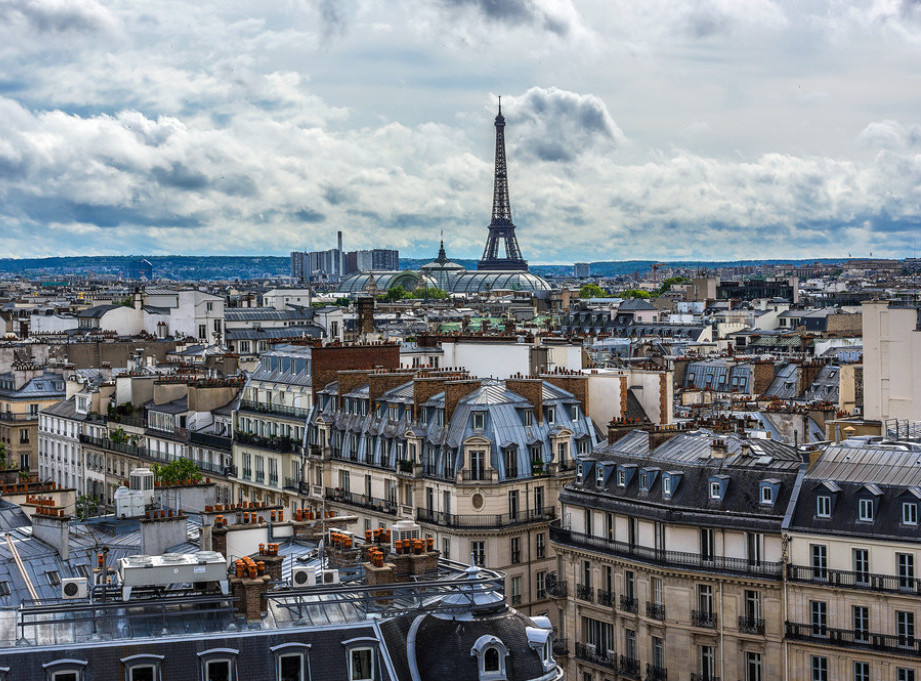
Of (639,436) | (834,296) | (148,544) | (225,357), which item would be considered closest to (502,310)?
(834,296)

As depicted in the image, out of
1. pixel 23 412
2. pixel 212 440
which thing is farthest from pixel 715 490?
pixel 23 412

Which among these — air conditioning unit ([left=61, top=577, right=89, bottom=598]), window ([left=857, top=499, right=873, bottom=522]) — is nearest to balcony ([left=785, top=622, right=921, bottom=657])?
window ([left=857, top=499, right=873, bottom=522])

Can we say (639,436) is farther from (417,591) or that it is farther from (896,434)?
(417,591)

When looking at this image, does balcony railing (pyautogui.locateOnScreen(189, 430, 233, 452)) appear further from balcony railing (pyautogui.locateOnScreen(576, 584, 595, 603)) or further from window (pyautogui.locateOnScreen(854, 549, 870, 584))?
window (pyautogui.locateOnScreen(854, 549, 870, 584))

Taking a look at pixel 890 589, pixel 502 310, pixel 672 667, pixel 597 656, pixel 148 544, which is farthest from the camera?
pixel 502 310

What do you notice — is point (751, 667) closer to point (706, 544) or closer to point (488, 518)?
point (706, 544)

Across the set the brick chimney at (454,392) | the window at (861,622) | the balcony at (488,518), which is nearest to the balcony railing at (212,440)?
the brick chimney at (454,392)

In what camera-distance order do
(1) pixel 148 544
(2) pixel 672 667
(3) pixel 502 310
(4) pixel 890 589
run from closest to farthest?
(1) pixel 148 544, (4) pixel 890 589, (2) pixel 672 667, (3) pixel 502 310
